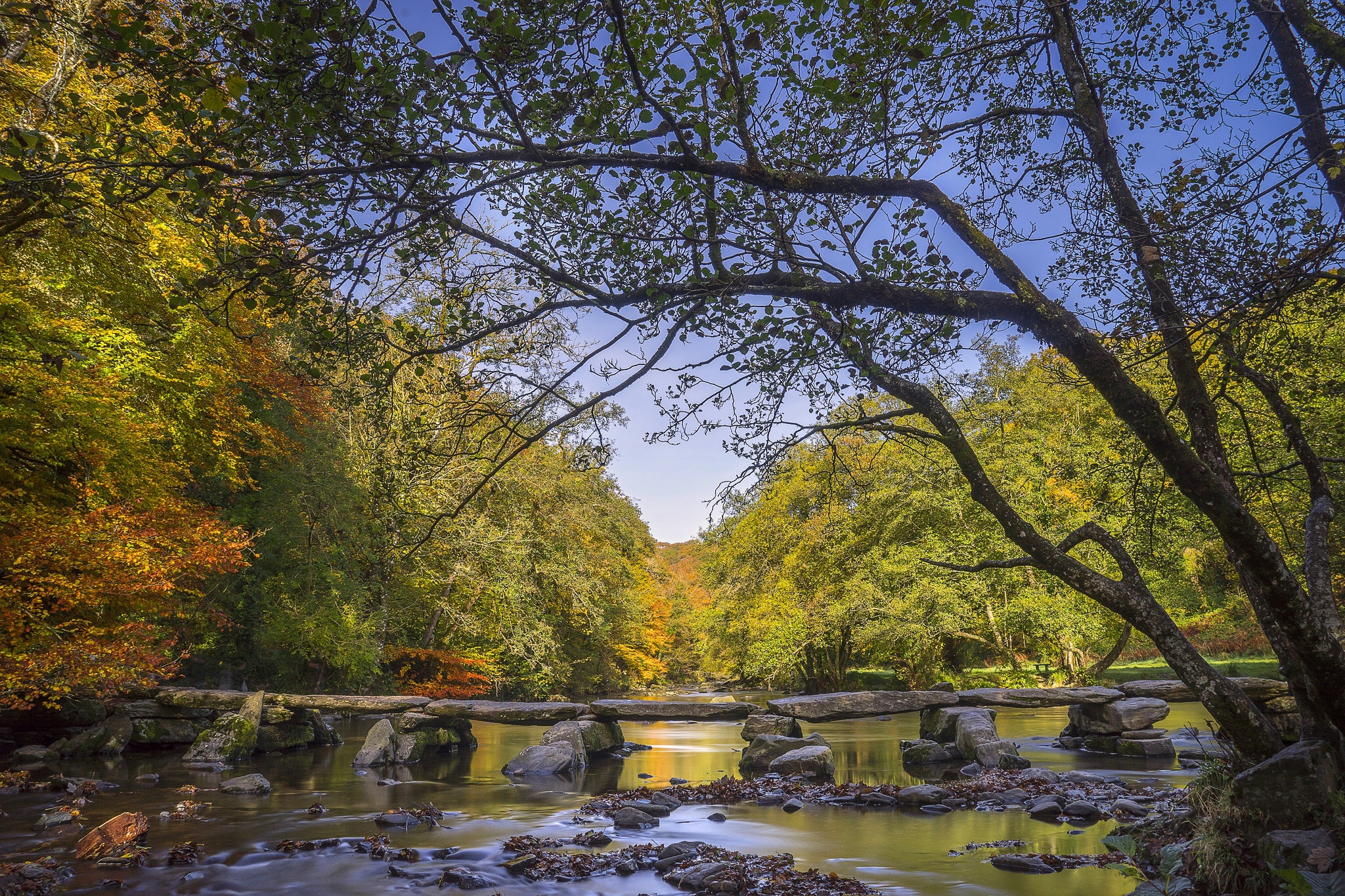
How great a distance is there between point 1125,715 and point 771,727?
22.5 feet

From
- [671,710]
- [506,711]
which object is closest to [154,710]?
[506,711]

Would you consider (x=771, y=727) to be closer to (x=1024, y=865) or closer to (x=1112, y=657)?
(x=1024, y=865)

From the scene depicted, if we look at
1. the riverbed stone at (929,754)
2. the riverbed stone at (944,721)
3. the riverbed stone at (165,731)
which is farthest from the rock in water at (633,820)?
the riverbed stone at (165,731)

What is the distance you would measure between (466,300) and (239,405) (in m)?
12.4

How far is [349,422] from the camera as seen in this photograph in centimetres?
1989

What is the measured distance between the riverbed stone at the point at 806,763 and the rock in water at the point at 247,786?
795 centimetres

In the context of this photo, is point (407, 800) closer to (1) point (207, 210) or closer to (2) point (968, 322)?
(1) point (207, 210)

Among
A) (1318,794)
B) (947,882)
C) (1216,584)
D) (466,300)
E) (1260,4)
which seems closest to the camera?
(1318,794)

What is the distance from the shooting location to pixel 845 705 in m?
13.9

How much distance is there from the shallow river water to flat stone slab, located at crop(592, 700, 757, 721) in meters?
0.92

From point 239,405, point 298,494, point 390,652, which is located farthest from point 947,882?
point 390,652

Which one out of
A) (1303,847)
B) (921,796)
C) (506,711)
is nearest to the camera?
(1303,847)

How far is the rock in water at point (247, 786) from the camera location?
9.71m

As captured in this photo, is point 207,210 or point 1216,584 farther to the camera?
point 1216,584
